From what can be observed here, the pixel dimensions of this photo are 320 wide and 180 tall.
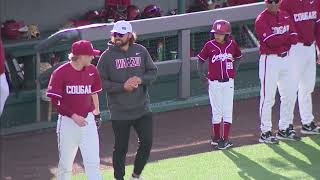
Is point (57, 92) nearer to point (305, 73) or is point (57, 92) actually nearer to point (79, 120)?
point (79, 120)

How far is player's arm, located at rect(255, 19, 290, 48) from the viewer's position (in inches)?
344

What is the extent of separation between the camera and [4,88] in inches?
272

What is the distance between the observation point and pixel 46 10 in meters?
12.4

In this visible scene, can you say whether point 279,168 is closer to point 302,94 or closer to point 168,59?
point 302,94

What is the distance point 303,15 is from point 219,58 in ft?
4.03

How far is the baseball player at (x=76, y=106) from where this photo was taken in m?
6.79

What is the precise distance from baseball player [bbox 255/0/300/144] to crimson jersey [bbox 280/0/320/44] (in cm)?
23

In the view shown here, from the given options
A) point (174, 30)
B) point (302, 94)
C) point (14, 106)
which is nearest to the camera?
point (302, 94)

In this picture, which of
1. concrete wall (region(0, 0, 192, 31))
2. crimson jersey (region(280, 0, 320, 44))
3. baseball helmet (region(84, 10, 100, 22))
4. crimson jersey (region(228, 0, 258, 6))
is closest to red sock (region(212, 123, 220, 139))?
crimson jersey (region(280, 0, 320, 44))

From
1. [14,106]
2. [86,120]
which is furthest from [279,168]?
[14,106]

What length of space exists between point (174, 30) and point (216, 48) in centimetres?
208

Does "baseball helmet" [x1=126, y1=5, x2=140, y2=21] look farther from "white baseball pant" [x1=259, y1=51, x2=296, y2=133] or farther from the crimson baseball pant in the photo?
the crimson baseball pant

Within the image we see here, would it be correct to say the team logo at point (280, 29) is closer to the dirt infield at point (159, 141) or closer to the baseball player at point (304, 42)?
the baseball player at point (304, 42)

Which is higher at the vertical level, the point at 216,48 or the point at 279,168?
the point at 216,48
